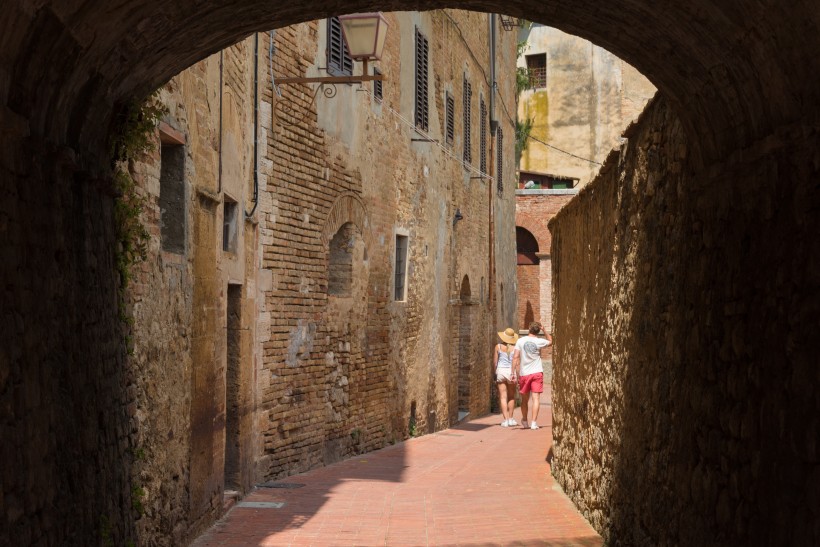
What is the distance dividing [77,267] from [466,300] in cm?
1544

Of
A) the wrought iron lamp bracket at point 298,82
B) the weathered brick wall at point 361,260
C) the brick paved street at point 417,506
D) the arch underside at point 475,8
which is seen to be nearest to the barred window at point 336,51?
the weathered brick wall at point 361,260

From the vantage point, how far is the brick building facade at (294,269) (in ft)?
22.7

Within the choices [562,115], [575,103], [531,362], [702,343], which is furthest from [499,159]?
[702,343]

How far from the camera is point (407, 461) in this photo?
12.1 metres

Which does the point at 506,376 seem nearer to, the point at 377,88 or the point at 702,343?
the point at 377,88

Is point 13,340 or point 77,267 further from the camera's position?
point 77,267

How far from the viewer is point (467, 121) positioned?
19844 millimetres

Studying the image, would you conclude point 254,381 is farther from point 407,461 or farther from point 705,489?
point 705,489

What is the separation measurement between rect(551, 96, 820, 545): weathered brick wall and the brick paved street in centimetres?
53

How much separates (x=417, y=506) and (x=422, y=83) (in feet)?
27.3

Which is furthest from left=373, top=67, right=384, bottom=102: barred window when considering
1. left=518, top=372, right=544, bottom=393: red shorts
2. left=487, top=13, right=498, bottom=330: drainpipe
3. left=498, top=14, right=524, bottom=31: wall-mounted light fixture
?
left=498, top=14, right=524, bottom=31: wall-mounted light fixture

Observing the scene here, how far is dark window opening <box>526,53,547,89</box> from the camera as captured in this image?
38.0 meters

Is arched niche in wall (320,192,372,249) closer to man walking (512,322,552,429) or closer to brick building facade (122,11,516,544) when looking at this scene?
brick building facade (122,11,516,544)

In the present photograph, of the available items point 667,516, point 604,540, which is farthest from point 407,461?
point 667,516
